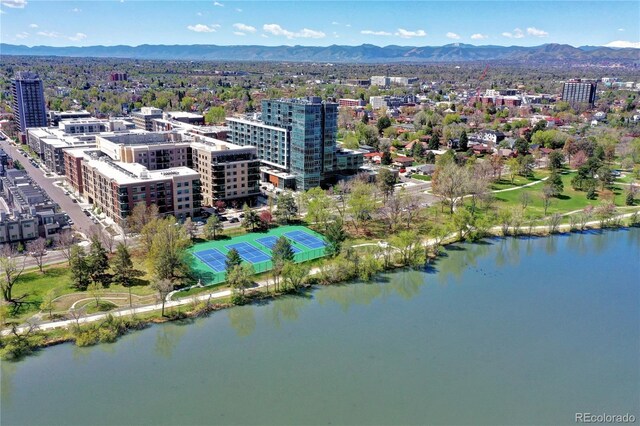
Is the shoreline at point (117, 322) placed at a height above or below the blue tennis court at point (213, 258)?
below

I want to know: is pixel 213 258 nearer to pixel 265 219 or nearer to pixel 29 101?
pixel 265 219

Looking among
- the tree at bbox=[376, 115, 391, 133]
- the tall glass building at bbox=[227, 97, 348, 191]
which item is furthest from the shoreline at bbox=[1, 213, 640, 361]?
the tree at bbox=[376, 115, 391, 133]

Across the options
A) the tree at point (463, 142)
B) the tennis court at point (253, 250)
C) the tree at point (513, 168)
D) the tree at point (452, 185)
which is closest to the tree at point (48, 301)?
the tennis court at point (253, 250)

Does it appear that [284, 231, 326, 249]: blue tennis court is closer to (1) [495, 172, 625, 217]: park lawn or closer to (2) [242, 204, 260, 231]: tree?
(2) [242, 204, 260, 231]: tree

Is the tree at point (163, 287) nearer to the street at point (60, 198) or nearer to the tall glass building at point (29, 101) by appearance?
the street at point (60, 198)
